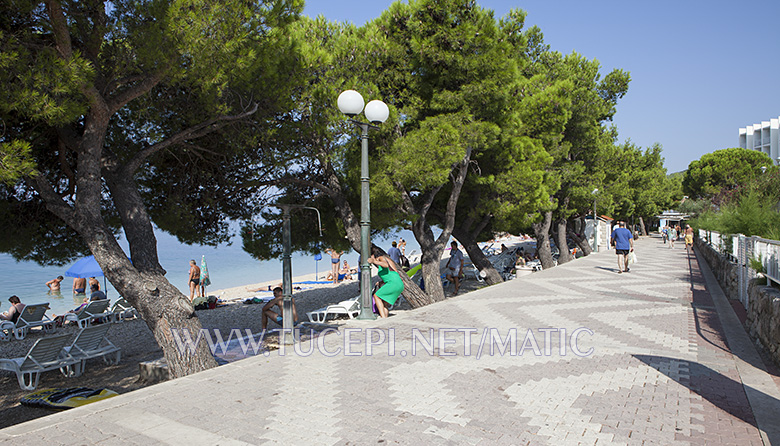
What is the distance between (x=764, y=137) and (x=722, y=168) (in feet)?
152

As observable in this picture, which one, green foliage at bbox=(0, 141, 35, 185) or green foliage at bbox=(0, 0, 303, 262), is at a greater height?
green foliage at bbox=(0, 0, 303, 262)

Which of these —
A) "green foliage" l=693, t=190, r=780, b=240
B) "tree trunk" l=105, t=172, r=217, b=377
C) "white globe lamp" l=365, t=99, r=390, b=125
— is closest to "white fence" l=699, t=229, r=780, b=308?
"green foliage" l=693, t=190, r=780, b=240

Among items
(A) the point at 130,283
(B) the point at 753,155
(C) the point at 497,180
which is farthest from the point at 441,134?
(B) the point at 753,155

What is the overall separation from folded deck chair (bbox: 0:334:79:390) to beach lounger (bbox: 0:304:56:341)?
5107mm

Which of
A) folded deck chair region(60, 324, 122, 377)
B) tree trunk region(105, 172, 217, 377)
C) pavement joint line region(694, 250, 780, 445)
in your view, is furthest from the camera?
folded deck chair region(60, 324, 122, 377)

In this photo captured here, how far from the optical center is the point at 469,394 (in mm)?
4055

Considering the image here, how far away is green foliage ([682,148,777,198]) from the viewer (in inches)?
2210

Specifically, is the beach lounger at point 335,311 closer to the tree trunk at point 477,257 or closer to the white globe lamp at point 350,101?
the white globe lamp at point 350,101

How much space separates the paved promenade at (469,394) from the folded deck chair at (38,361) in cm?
357

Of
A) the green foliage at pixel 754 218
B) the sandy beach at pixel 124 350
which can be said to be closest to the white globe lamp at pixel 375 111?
the sandy beach at pixel 124 350

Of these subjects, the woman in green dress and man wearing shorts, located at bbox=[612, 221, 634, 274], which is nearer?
the woman in green dress

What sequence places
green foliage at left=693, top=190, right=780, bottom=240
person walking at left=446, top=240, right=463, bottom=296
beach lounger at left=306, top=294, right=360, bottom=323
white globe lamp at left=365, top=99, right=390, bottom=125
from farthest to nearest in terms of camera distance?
person walking at left=446, top=240, right=463, bottom=296 → beach lounger at left=306, top=294, right=360, bottom=323 → green foliage at left=693, top=190, right=780, bottom=240 → white globe lamp at left=365, top=99, right=390, bottom=125

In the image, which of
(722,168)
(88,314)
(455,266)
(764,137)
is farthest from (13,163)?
(764,137)

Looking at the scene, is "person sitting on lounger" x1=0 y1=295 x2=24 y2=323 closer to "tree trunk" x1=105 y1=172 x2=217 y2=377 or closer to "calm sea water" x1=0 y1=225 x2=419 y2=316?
"tree trunk" x1=105 y1=172 x2=217 y2=377
